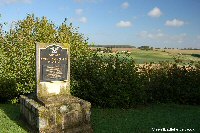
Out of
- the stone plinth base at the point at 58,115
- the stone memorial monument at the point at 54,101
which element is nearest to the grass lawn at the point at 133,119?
the stone plinth base at the point at 58,115

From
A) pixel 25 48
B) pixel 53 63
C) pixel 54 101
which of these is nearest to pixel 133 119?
pixel 54 101

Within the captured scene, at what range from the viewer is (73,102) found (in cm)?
916

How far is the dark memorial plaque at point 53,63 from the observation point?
365 inches

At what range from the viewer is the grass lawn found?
954cm

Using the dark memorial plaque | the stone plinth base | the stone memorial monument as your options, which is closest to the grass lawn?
the stone plinth base

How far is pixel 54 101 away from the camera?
8984mm

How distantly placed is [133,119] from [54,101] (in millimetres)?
3577

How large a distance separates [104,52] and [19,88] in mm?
4614

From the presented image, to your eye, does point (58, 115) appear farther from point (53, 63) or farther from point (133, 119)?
point (133, 119)

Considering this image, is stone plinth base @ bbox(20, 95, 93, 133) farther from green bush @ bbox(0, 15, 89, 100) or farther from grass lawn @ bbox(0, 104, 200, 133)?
green bush @ bbox(0, 15, 89, 100)

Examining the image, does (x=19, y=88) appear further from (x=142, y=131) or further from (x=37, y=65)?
(x=142, y=131)

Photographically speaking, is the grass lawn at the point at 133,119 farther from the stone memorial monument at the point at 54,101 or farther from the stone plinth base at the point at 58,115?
the stone memorial monument at the point at 54,101

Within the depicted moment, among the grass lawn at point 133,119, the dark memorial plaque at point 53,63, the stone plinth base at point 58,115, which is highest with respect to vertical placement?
the dark memorial plaque at point 53,63

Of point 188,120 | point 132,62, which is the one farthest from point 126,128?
point 132,62
